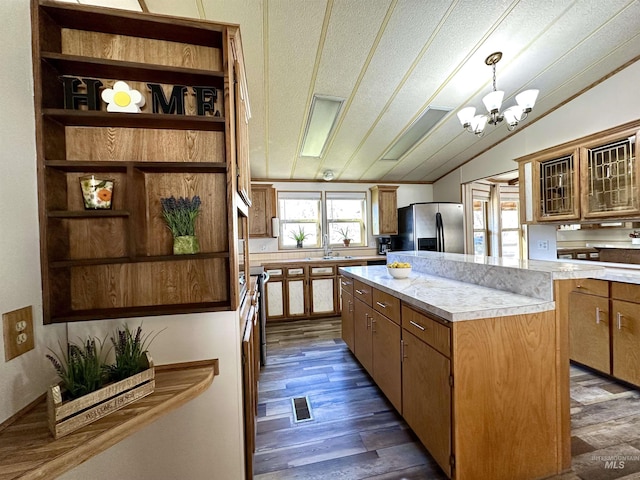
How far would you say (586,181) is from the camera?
9.08 feet

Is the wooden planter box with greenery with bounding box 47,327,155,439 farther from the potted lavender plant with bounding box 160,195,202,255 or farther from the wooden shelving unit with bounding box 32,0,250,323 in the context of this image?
the potted lavender plant with bounding box 160,195,202,255

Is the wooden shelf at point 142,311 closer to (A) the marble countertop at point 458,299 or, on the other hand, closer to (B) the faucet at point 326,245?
(A) the marble countertop at point 458,299

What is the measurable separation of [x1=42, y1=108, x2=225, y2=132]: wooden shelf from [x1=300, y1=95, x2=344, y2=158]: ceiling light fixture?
6.35 ft

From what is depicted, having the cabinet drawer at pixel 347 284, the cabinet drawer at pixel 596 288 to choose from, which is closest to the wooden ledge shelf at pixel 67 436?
the cabinet drawer at pixel 347 284

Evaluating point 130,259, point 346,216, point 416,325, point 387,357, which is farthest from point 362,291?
point 346,216

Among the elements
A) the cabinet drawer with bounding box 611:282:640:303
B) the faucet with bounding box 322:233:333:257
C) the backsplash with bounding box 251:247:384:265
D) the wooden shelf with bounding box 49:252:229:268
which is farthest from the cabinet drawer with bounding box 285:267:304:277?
the cabinet drawer with bounding box 611:282:640:303

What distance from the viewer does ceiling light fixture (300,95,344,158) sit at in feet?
9.61

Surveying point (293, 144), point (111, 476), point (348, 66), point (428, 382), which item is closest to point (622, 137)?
point (348, 66)

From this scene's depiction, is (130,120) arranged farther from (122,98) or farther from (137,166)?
(137,166)

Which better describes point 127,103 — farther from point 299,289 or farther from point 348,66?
point 299,289

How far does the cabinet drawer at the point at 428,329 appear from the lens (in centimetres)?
133

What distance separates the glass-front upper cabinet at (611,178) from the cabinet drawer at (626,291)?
2.52ft

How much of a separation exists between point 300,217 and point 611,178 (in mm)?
4012

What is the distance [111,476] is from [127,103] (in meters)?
1.55
